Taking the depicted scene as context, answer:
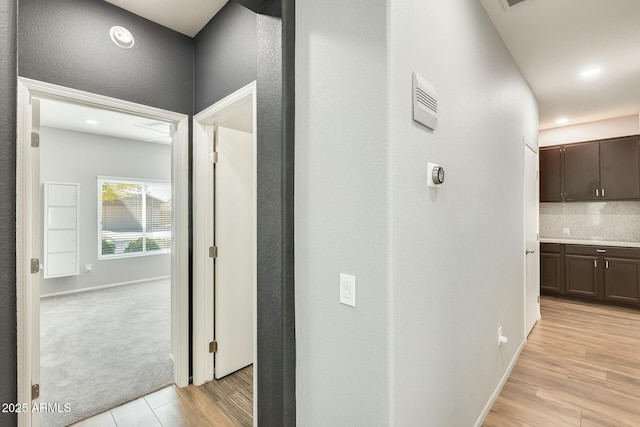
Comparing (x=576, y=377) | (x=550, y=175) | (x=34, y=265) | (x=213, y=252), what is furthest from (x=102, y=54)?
(x=550, y=175)

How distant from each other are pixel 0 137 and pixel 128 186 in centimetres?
616

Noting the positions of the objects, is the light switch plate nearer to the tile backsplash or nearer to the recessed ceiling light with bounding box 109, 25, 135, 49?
the recessed ceiling light with bounding box 109, 25, 135, 49

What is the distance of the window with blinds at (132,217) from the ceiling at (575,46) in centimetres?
679

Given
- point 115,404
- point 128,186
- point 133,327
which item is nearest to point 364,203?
point 115,404

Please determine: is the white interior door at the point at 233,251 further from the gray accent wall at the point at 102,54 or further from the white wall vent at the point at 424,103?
the white wall vent at the point at 424,103

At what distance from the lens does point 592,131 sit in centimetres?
476

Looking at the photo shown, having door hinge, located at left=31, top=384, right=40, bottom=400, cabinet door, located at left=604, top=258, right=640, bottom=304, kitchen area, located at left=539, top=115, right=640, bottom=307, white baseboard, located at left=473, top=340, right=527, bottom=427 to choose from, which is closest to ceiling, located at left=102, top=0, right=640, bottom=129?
kitchen area, located at left=539, top=115, right=640, bottom=307

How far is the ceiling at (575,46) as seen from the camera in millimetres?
2143

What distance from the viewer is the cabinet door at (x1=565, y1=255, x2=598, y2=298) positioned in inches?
173

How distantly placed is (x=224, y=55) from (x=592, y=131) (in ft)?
18.7

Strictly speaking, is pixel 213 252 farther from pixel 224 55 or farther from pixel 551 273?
pixel 551 273

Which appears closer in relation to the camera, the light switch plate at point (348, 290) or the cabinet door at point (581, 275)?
the light switch plate at point (348, 290)

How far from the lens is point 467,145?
70.7 inches

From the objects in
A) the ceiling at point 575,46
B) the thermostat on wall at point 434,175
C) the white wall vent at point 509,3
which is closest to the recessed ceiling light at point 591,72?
the ceiling at point 575,46
